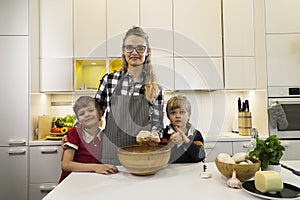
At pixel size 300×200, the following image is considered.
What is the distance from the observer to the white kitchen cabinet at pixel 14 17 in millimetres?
2041

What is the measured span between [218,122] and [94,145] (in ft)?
5.21

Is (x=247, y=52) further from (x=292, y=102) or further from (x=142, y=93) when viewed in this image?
(x=142, y=93)

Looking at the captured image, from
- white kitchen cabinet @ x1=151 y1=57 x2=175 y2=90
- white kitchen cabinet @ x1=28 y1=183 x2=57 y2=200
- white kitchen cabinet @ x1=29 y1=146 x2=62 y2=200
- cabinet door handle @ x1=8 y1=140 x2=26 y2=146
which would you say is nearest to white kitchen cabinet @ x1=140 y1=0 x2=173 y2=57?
white kitchen cabinet @ x1=151 y1=57 x2=175 y2=90

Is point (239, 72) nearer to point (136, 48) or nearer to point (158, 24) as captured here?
point (158, 24)

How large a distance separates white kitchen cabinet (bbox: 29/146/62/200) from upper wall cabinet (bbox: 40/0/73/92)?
559 millimetres

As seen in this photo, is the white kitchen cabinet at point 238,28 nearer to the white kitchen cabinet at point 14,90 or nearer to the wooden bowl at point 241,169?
the wooden bowl at point 241,169

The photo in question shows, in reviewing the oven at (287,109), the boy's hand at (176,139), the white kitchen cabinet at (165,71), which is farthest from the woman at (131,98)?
the oven at (287,109)

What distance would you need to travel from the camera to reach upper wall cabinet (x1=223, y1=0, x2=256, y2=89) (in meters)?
2.27

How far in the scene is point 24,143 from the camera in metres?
2.00

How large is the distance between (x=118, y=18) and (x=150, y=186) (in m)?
1.76

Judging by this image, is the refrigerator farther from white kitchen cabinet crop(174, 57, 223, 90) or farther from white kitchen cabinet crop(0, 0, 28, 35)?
white kitchen cabinet crop(174, 57, 223, 90)

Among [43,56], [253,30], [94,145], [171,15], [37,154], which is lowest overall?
[37,154]

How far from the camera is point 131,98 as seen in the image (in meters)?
1.37

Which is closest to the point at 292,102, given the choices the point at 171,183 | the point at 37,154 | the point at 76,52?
the point at 171,183
